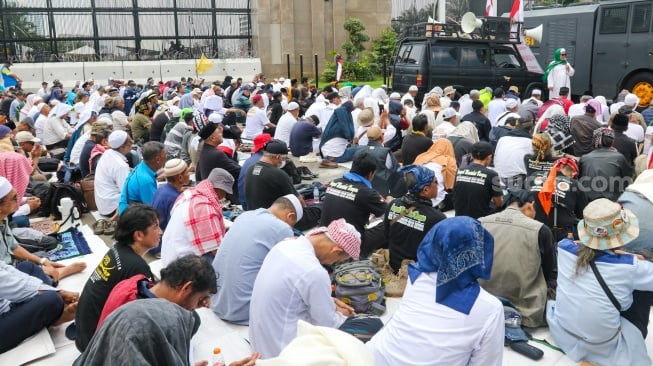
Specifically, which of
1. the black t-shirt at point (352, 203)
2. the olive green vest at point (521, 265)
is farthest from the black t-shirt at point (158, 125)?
the olive green vest at point (521, 265)

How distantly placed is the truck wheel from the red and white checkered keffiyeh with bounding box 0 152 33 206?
42.1 ft

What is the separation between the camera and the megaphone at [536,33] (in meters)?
15.7

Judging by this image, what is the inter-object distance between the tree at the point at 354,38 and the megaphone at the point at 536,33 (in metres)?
11.1

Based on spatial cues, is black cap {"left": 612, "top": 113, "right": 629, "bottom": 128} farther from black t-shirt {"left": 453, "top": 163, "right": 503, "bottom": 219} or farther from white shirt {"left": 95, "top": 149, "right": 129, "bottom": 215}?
white shirt {"left": 95, "top": 149, "right": 129, "bottom": 215}

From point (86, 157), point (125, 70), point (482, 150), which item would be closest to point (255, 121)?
point (86, 157)

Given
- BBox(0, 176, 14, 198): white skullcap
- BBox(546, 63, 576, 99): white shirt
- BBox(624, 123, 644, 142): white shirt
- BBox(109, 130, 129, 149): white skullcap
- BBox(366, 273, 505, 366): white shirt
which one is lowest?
BBox(366, 273, 505, 366): white shirt

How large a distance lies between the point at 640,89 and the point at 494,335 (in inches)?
518

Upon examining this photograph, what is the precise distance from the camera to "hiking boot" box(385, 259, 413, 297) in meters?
4.74

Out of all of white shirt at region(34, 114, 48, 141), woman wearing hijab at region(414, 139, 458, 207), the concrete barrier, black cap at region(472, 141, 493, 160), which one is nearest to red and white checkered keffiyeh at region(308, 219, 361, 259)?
black cap at region(472, 141, 493, 160)

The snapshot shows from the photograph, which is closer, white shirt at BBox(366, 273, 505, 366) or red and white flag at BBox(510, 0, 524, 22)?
white shirt at BBox(366, 273, 505, 366)

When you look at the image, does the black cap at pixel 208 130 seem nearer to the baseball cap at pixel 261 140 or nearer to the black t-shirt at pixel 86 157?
the baseball cap at pixel 261 140

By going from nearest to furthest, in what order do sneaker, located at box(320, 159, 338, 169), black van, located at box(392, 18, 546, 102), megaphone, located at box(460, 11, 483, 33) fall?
sneaker, located at box(320, 159, 338, 169) → black van, located at box(392, 18, 546, 102) → megaphone, located at box(460, 11, 483, 33)

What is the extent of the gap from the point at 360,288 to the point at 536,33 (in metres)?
13.8

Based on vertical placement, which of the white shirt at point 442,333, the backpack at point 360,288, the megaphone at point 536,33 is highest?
the megaphone at point 536,33
